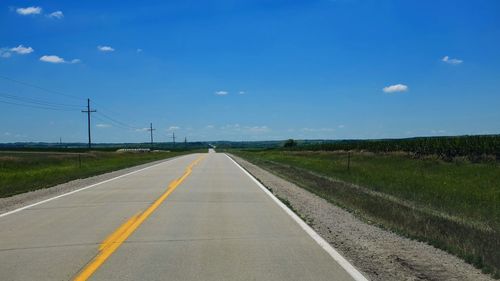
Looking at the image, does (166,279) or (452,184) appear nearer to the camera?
(166,279)

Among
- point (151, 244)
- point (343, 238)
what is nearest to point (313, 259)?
point (343, 238)

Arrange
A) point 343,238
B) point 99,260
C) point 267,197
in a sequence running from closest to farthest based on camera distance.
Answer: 1. point 99,260
2. point 343,238
3. point 267,197

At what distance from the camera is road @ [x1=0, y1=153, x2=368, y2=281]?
686 centimetres

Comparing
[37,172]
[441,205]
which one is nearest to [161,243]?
[441,205]

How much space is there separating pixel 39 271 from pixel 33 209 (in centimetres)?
763

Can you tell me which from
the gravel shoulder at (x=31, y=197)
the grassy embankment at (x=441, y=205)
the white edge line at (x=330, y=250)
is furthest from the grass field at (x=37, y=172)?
the grassy embankment at (x=441, y=205)

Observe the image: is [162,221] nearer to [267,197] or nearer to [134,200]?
[134,200]

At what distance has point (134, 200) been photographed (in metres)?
15.8

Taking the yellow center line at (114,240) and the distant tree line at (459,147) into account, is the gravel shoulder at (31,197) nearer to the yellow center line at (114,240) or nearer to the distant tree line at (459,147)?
the yellow center line at (114,240)

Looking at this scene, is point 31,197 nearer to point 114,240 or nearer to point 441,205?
point 114,240

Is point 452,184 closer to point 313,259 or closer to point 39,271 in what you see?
point 313,259

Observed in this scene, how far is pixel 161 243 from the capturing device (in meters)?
8.91

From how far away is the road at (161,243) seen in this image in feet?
22.5

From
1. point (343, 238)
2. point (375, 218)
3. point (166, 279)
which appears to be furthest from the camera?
point (375, 218)
